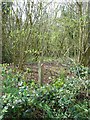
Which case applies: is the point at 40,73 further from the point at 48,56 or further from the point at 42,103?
the point at 42,103

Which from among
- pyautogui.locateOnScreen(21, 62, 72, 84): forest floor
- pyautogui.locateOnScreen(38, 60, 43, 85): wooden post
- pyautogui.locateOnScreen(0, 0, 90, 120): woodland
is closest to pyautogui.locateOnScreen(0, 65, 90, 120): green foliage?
pyautogui.locateOnScreen(0, 0, 90, 120): woodland

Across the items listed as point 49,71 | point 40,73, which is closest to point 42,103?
point 40,73

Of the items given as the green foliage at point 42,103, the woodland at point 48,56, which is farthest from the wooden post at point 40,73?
the green foliage at point 42,103

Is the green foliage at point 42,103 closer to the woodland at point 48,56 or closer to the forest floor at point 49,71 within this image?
the woodland at point 48,56

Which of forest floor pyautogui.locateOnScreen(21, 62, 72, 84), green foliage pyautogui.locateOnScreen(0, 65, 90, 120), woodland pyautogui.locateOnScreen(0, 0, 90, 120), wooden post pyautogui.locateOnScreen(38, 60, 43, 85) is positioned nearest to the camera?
green foliage pyautogui.locateOnScreen(0, 65, 90, 120)

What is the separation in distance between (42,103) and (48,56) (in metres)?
1.07

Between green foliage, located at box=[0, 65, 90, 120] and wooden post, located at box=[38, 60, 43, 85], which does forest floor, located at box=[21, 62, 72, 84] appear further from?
green foliage, located at box=[0, 65, 90, 120]

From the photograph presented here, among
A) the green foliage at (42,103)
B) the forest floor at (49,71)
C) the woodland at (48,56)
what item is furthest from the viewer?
the forest floor at (49,71)

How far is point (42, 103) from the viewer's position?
5.45ft

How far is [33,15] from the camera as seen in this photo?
239cm

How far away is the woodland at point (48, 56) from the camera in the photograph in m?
1.73

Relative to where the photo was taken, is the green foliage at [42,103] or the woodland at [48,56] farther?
the woodland at [48,56]

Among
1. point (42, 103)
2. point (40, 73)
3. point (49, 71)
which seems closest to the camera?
point (42, 103)

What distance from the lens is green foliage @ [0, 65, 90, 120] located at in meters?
1.57
